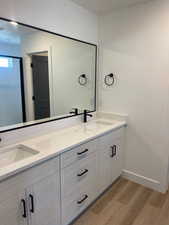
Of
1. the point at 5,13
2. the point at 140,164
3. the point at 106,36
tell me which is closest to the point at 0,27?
the point at 5,13

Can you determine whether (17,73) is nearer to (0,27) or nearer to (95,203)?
(0,27)

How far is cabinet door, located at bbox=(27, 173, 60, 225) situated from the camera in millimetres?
1355

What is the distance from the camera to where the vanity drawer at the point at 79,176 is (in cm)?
163

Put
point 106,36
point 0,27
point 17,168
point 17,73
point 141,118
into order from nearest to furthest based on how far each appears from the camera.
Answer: point 17,168 → point 0,27 → point 17,73 → point 141,118 → point 106,36

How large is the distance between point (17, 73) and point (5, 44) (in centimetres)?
31

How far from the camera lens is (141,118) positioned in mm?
2439

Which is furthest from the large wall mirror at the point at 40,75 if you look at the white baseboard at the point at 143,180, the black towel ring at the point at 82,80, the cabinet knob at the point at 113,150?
the white baseboard at the point at 143,180

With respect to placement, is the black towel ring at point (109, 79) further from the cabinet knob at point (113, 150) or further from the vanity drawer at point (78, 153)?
the vanity drawer at point (78, 153)

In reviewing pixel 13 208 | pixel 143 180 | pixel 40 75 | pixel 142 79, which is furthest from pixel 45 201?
pixel 142 79

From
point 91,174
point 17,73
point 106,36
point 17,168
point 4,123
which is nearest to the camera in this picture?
point 17,168

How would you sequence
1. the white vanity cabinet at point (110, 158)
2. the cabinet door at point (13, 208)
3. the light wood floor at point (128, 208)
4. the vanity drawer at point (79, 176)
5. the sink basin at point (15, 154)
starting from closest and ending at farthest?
the cabinet door at point (13, 208) < the sink basin at point (15, 154) < the vanity drawer at point (79, 176) < the light wood floor at point (128, 208) < the white vanity cabinet at point (110, 158)

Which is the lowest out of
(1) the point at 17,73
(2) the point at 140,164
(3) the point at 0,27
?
(2) the point at 140,164

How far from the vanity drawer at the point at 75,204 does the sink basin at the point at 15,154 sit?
0.57 meters

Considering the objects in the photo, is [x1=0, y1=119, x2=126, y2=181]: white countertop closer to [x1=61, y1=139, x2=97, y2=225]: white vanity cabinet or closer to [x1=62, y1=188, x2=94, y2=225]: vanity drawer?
[x1=61, y1=139, x2=97, y2=225]: white vanity cabinet
